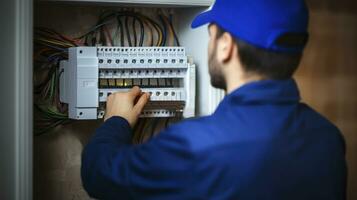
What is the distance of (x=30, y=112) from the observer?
123 cm

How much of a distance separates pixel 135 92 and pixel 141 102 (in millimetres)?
34

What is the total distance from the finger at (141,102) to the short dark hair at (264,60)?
1.36 feet

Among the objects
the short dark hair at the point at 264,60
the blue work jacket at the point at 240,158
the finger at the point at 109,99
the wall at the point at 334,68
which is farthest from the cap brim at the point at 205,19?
the wall at the point at 334,68

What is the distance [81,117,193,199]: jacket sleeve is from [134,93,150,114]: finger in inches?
7.9

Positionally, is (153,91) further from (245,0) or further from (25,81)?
(245,0)

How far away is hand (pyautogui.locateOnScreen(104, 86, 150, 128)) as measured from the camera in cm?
131

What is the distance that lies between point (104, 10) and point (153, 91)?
1.23 ft

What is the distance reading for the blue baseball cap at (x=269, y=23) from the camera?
100cm

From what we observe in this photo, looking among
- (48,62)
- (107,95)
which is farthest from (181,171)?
(48,62)

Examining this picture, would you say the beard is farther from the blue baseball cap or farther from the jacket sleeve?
the jacket sleeve

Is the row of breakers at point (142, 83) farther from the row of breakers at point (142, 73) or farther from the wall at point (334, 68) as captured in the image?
the wall at point (334, 68)

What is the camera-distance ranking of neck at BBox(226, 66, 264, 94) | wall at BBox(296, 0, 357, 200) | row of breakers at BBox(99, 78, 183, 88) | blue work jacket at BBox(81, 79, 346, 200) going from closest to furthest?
blue work jacket at BBox(81, 79, 346, 200)
neck at BBox(226, 66, 264, 94)
row of breakers at BBox(99, 78, 183, 88)
wall at BBox(296, 0, 357, 200)

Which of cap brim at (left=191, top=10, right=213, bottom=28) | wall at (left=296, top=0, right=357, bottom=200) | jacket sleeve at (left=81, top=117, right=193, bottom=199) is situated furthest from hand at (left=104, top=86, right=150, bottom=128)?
wall at (left=296, top=0, right=357, bottom=200)

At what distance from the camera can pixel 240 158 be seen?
94 cm
